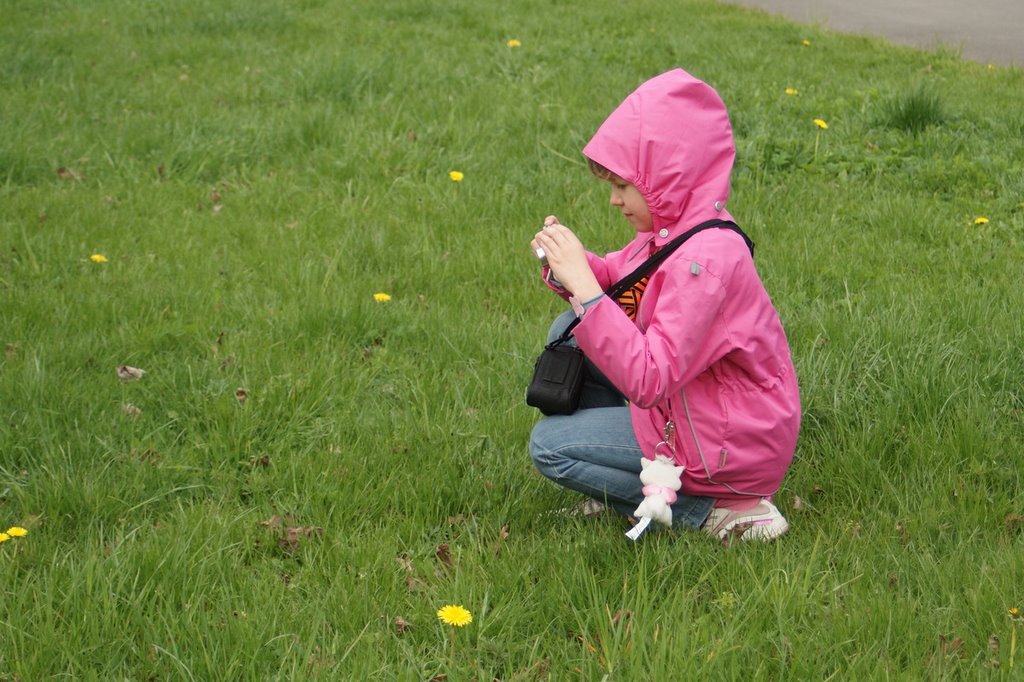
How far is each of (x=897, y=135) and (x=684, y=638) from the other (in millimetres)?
3992

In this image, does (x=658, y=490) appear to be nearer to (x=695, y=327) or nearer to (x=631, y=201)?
(x=695, y=327)

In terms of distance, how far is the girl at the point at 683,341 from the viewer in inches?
95.8

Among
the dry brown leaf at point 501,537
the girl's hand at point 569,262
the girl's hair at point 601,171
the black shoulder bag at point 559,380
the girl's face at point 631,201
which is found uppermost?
the girl's hair at point 601,171

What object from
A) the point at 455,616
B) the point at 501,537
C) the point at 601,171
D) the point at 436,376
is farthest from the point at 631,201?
the point at 436,376

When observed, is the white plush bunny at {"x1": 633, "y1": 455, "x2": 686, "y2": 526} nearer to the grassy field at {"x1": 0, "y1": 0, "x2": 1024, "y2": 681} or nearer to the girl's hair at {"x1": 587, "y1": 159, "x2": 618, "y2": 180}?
the grassy field at {"x1": 0, "y1": 0, "x2": 1024, "y2": 681}

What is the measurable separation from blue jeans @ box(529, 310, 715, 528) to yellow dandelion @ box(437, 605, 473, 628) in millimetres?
522

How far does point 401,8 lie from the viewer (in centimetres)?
885

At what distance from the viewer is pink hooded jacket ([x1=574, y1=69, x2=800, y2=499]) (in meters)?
2.43

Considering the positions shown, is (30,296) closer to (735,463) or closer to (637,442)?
(637,442)

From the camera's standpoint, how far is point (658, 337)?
2.44 metres

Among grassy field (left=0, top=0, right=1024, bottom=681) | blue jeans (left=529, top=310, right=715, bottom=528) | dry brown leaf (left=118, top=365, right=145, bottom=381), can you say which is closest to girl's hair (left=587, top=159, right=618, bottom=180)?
blue jeans (left=529, top=310, right=715, bottom=528)

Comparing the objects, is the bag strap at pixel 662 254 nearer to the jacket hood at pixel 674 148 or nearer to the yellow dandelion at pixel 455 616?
the jacket hood at pixel 674 148

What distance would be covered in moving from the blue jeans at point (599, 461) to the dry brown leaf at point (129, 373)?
1.44 meters

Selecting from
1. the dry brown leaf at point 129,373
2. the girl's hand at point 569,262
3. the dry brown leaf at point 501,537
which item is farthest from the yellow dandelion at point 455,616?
the dry brown leaf at point 129,373
